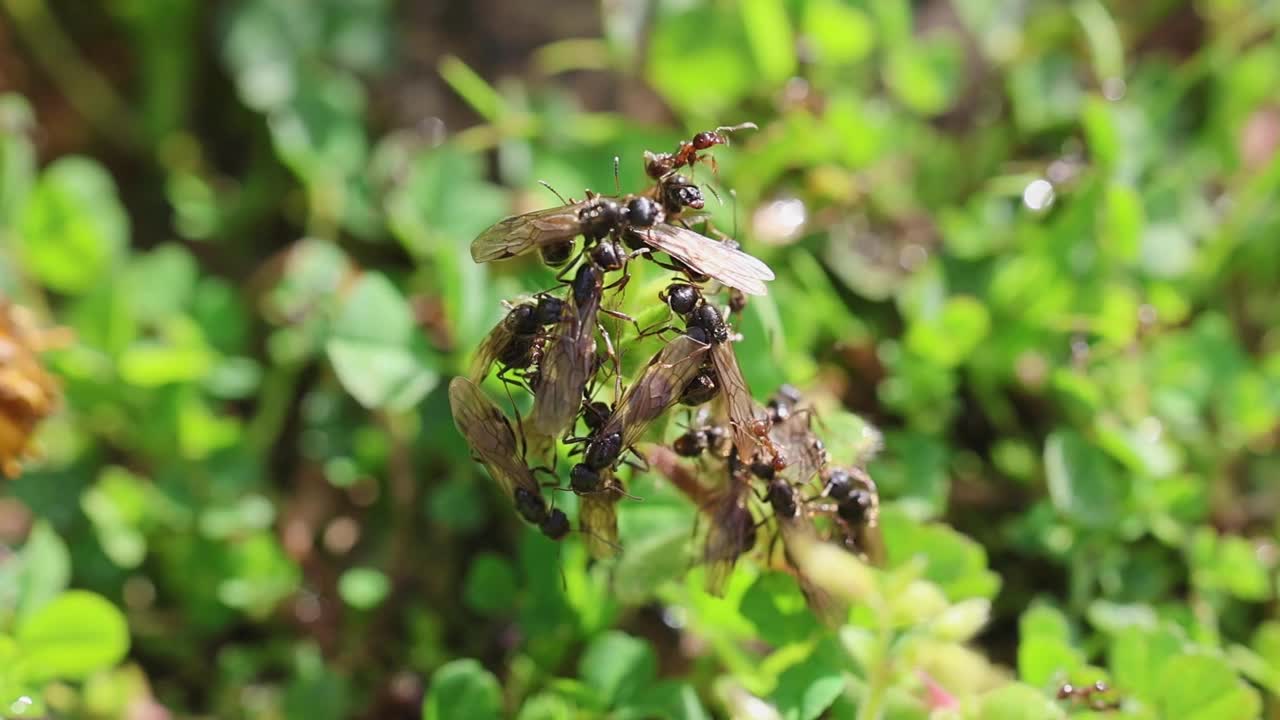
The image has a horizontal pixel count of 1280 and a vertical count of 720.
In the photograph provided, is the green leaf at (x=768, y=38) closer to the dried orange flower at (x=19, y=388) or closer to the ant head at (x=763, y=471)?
the ant head at (x=763, y=471)

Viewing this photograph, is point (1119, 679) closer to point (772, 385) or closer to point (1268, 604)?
point (1268, 604)

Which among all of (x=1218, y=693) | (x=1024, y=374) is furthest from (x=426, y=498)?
(x=1218, y=693)

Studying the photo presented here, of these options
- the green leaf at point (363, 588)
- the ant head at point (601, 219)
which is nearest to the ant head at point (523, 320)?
the ant head at point (601, 219)

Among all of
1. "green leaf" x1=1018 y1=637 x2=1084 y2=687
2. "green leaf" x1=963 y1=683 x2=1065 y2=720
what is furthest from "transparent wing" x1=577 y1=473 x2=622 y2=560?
"green leaf" x1=1018 y1=637 x2=1084 y2=687

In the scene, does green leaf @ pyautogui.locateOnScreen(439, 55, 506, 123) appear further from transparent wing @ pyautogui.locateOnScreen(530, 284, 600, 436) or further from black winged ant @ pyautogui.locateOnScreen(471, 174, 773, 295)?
transparent wing @ pyautogui.locateOnScreen(530, 284, 600, 436)

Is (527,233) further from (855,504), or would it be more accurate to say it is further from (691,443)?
(855,504)

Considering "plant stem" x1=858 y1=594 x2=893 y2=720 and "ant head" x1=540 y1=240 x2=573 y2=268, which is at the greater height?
"ant head" x1=540 y1=240 x2=573 y2=268
